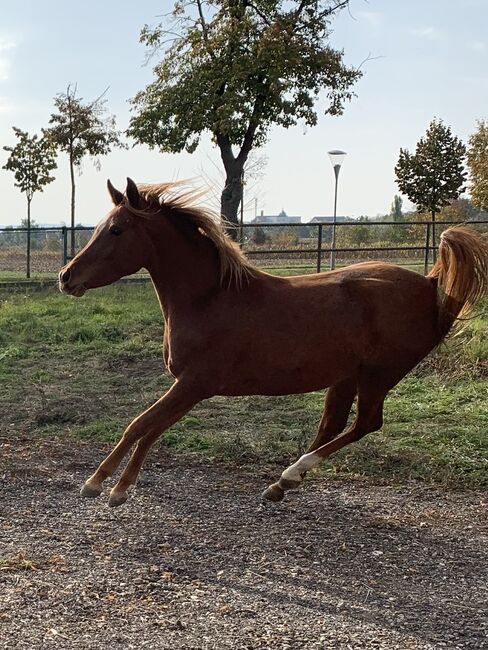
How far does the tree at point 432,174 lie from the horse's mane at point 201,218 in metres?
23.6

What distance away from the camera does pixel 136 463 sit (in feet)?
13.9

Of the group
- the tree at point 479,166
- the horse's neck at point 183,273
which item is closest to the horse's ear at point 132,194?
the horse's neck at point 183,273

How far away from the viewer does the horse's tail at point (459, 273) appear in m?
4.79

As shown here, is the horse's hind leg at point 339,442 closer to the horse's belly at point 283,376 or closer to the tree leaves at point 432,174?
the horse's belly at point 283,376

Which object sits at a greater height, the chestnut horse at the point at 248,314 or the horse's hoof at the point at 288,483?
the chestnut horse at the point at 248,314

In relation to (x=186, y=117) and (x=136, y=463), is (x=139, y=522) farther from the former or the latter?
(x=186, y=117)

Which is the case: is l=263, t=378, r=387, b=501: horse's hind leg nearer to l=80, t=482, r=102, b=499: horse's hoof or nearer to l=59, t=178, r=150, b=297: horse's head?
l=80, t=482, r=102, b=499: horse's hoof

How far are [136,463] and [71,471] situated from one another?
1769mm

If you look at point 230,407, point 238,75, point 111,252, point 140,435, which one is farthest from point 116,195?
point 238,75

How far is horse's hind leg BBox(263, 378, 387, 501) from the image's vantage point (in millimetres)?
4664

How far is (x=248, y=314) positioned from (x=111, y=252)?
2.95 feet

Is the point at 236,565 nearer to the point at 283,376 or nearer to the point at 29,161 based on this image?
the point at 283,376

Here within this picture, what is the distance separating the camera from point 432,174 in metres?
27.1

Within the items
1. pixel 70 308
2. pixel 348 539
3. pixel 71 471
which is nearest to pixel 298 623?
pixel 348 539
